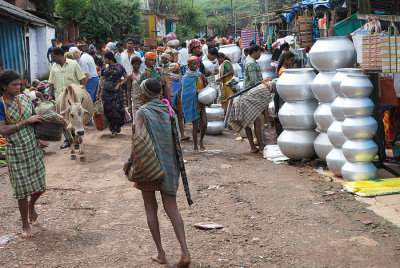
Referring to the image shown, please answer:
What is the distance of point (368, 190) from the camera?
5.97 meters

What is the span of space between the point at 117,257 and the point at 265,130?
546 centimetres

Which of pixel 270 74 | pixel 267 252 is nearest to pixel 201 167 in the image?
pixel 267 252

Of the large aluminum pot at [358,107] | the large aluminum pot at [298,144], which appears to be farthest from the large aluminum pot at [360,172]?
the large aluminum pot at [298,144]

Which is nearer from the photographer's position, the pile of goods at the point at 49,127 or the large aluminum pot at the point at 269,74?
the pile of goods at the point at 49,127

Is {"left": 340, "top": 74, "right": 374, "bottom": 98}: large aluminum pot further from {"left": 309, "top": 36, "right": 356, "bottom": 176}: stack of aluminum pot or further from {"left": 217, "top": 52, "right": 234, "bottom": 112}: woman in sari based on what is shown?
{"left": 217, "top": 52, "right": 234, "bottom": 112}: woman in sari

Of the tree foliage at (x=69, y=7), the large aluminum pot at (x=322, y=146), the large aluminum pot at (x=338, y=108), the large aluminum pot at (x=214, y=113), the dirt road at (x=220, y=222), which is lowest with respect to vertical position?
the dirt road at (x=220, y=222)

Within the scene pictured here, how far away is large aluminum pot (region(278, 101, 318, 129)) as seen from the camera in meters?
7.71

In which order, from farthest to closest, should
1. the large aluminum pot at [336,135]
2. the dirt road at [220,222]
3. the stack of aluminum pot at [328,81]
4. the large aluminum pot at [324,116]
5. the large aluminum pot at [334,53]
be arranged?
the large aluminum pot at [324,116]
the large aluminum pot at [334,53]
the stack of aluminum pot at [328,81]
the large aluminum pot at [336,135]
the dirt road at [220,222]

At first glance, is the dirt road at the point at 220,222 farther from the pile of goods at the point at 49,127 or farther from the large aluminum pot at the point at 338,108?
the pile of goods at the point at 49,127

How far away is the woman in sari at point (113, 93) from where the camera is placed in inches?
412

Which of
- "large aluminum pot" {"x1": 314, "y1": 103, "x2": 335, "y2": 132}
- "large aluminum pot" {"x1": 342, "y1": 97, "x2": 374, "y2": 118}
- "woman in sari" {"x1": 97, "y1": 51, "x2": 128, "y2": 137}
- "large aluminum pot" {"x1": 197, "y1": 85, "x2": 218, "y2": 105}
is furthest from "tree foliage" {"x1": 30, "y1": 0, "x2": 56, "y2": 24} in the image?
"large aluminum pot" {"x1": 342, "y1": 97, "x2": 374, "y2": 118}

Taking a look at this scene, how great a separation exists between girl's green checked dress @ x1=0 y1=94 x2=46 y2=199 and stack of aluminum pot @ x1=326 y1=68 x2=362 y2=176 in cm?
400

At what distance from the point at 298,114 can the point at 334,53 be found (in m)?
1.18

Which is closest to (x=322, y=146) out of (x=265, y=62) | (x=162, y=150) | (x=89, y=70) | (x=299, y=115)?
(x=299, y=115)
